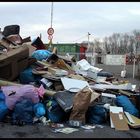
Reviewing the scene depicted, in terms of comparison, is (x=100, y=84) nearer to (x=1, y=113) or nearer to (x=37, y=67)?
(x=37, y=67)

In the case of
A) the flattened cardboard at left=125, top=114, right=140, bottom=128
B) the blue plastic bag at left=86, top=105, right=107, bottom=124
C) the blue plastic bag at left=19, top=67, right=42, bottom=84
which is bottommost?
the flattened cardboard at left=125, top=114, right=140, bottom=128

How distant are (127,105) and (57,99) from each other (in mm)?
1871

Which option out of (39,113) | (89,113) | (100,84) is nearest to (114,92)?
(100,84)

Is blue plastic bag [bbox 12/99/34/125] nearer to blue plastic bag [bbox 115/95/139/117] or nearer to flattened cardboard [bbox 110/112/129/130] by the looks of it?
flattened cardboard [bbox 110/112/129/130]

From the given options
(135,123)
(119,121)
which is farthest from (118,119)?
(135,123)

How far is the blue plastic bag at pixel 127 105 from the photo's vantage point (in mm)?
10406

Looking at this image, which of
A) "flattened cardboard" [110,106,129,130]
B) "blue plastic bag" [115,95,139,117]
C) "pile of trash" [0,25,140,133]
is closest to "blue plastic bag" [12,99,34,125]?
"pile of trash" [0,25,140,133]

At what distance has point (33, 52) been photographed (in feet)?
Result: 43.9

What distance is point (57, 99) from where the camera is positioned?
9992 millimetres

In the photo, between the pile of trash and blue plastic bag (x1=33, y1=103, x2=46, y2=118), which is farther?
blue plastic bag (x1=33, y1=103, x2=46, y2=118)

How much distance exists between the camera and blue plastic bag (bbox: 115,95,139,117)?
34.1ft

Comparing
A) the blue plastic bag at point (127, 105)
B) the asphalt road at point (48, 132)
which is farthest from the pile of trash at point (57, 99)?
the asphalt road at point (48, 132)

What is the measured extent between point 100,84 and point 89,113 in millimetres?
2626

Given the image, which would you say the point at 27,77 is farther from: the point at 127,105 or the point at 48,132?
the point at 48,132
